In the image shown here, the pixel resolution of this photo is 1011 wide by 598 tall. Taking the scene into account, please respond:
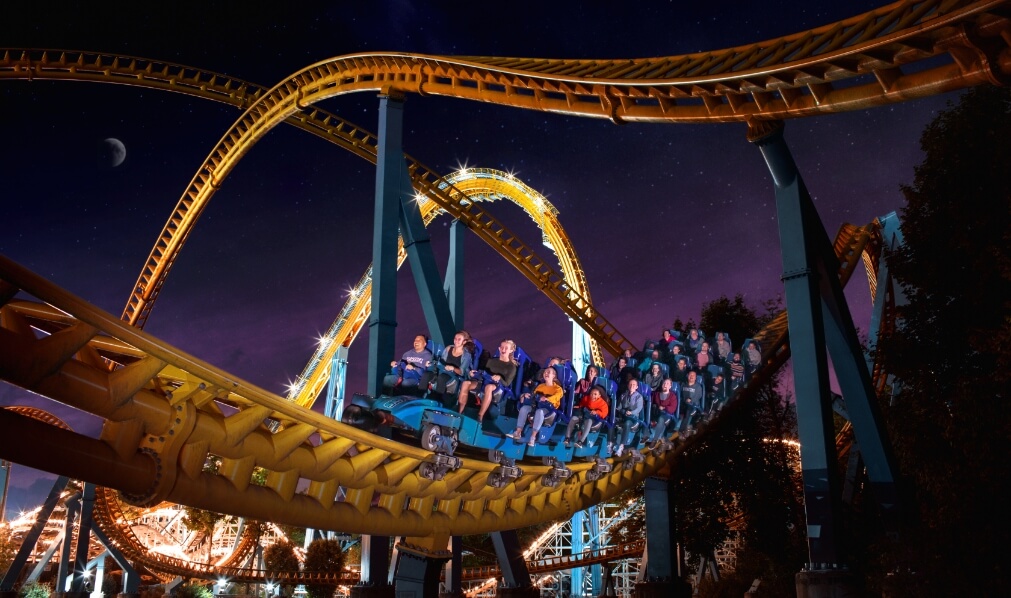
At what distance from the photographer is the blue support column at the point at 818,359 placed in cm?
709

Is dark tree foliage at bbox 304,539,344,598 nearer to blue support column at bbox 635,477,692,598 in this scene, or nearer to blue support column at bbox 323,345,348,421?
blue support column at bbox 323,345,348,421

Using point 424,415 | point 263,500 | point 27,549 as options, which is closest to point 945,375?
point 424,415

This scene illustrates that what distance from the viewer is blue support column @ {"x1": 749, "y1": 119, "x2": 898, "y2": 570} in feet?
23.2

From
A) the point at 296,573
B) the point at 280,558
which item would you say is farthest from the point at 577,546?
the point at 280,558

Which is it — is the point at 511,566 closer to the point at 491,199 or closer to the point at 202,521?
the point at 491,199

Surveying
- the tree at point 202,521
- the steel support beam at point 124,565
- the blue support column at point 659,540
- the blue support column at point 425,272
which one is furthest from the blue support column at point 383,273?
the tree at point 202,521

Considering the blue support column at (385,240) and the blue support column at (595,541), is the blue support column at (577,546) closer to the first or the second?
the blue support column at (595,541)

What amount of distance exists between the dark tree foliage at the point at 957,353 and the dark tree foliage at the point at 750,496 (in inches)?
160

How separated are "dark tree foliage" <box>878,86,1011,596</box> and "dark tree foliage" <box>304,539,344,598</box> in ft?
54.8

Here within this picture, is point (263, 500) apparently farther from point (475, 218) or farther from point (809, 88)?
point (475, 218)

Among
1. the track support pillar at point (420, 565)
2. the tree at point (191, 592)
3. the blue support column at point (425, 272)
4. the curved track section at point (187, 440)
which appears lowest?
the tree at point (191, 592)

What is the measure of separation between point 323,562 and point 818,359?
1899 centimetres

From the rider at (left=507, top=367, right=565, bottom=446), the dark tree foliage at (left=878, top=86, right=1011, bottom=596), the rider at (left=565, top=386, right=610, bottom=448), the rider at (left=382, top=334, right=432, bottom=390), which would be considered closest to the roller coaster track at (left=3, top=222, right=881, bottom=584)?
the dark tree foliage at (left=878, top=86, right=1011, bottom=596)

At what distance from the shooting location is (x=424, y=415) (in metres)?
5.66
